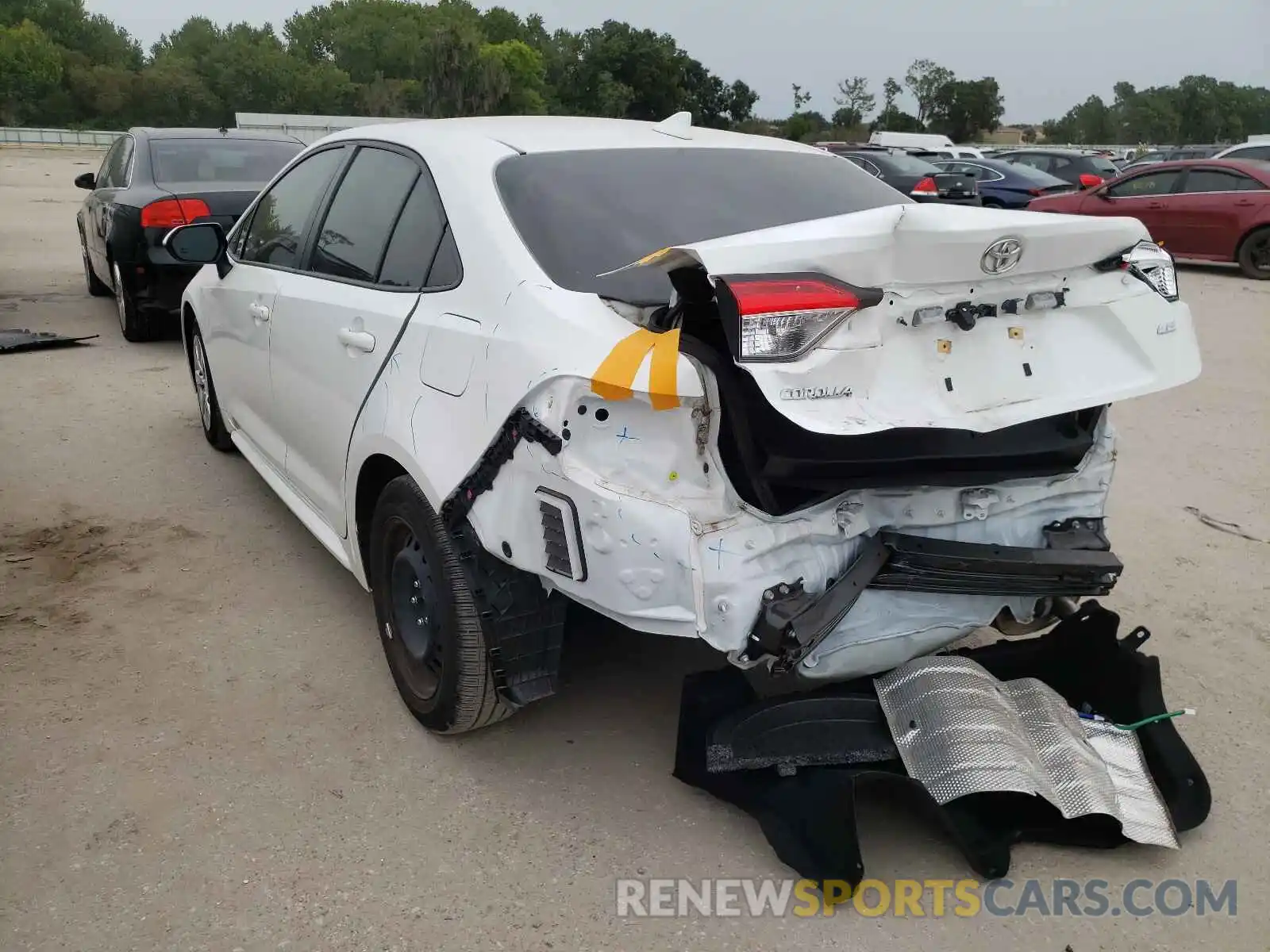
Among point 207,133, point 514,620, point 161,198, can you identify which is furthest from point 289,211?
point 207,133

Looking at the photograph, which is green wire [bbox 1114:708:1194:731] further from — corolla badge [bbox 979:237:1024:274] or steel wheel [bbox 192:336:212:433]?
steel wheel [bbox 192:336:212:433]

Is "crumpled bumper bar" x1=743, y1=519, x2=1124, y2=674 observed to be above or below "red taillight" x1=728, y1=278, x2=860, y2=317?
below

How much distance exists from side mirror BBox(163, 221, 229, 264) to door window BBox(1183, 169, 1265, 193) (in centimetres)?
1208

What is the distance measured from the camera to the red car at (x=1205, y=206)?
39.5ft

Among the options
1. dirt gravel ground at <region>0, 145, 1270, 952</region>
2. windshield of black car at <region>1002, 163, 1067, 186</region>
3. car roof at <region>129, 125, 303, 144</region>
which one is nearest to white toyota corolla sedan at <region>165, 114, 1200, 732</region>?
dirt gravel ground at <region>0, 145, 1270, 952</region>

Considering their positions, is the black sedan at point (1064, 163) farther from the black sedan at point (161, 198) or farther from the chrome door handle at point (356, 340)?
the chrome door handle at point (356, 340)

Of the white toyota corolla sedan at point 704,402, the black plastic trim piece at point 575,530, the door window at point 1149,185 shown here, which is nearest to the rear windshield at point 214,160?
the white toyota corolla sedan at point 704,402

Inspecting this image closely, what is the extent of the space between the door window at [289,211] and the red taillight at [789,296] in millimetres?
2147

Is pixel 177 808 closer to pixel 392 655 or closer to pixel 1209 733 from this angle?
pixel 392 655

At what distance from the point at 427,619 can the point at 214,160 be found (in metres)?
6.47

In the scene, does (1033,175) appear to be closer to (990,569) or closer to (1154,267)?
(1154,267)

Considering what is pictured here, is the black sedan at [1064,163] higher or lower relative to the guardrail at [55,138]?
higher

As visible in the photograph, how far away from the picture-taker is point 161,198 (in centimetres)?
742

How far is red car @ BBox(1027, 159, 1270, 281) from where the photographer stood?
39.5 ft
